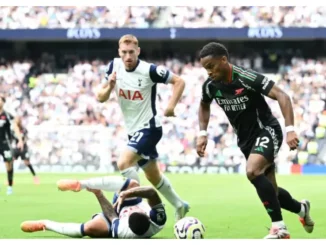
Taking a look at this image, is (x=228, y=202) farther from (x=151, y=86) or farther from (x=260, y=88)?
(x=260, y=88)

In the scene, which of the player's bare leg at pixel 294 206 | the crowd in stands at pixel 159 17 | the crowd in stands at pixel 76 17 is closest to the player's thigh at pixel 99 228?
the player's bare leg at pixel 294 206

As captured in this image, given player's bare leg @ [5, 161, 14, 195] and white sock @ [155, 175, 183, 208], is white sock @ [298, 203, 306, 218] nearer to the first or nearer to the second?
white sock @ [155, 175, 183, 208]

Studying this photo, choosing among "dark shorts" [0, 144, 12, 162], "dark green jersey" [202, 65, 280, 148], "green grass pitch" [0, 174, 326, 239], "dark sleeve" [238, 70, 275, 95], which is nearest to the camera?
"dark sleeve" [238, 70, 275, 95]

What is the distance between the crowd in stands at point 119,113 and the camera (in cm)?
2958

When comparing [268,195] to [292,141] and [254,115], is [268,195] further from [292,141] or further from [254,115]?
[254,115]

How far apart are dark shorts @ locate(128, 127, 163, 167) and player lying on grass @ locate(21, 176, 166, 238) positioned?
2.19 metres

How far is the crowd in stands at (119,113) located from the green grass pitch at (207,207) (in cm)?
547

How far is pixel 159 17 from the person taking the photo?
35.2 meters

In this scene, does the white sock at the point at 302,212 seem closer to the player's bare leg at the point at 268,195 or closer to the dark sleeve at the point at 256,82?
the player's bare leg at the point at 268,195

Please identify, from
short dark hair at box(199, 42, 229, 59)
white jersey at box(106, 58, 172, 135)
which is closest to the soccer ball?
short dark hair at box(199, 42, 229, 59)

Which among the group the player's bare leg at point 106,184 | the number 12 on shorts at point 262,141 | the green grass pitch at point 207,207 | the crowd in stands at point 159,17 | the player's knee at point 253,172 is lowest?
the green grass pitch at point 207,207

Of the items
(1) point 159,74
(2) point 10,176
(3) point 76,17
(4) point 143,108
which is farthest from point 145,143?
(3) point 76,17

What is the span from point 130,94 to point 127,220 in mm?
3075

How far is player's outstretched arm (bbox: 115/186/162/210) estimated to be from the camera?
29.1 ft
